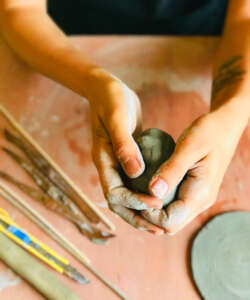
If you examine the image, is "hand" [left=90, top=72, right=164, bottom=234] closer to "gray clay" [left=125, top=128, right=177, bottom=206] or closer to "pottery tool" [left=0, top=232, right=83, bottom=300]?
"gray clay" [left=125, top=128, right=177, bottom=206]

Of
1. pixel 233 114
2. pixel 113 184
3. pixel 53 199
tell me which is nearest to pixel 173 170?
pixel 113 184

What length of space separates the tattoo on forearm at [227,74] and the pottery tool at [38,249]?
1.64 feet

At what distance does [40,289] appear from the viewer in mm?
708

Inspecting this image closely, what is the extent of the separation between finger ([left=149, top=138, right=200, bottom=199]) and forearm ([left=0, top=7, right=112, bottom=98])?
269mm

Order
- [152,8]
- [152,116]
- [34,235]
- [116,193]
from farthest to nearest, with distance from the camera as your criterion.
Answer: [152,8]
[152,116]
[34,235]
[116,193]

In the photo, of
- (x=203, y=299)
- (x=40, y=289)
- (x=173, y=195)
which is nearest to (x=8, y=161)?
(x=40, y=289)

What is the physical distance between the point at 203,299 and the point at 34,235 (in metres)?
0.37

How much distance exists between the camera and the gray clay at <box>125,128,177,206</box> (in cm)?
65

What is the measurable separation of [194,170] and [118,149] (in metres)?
0.15

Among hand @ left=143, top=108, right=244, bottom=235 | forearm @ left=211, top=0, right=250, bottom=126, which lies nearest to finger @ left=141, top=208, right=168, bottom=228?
hand @ left=143, top=108, right=244, bottom=235

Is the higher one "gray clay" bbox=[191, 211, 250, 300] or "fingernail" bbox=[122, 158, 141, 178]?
"fingernail" bbox=[122, 158, 141, 178]

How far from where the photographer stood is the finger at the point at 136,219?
669 millimetres

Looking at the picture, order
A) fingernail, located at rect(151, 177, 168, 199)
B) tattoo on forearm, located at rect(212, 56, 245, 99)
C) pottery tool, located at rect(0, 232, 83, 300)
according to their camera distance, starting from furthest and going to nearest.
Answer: tattoo on forearm, located at rect(212, 56, 245, 99), pottery tool, located at rect(0, 232, 83, 300), fingernail, located at rect(151, 177, 168, 199)

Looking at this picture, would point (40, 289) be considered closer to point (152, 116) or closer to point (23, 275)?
point (23, 275)
